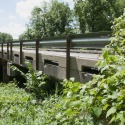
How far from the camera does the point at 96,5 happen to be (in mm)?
48844

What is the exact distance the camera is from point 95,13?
49.1m

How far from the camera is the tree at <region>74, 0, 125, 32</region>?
48206 mm

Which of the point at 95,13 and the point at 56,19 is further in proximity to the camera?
the point at 56,19

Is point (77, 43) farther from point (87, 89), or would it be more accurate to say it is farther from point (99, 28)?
point (99, 28)

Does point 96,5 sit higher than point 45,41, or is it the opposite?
point 96,5

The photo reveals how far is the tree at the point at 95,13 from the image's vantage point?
158 feet

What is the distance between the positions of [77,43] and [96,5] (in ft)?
144

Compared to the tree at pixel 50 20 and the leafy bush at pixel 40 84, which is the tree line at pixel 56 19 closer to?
the tree at pixel 50 20

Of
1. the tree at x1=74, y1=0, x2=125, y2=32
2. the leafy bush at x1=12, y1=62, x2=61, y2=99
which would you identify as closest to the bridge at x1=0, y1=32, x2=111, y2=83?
the leafy bush at x1=12, y1=62, x2=61, y2=99

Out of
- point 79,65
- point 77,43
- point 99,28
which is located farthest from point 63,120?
point 99,28

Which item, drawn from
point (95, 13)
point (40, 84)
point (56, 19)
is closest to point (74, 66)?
point (40, 84)

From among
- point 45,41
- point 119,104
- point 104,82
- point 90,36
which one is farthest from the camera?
point 45,41

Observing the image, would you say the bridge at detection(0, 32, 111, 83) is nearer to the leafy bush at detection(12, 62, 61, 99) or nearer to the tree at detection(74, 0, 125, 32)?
the leafy bush at detection(12, 62, 61, 99)

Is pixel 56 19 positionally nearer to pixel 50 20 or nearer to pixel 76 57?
pixel 50 20
